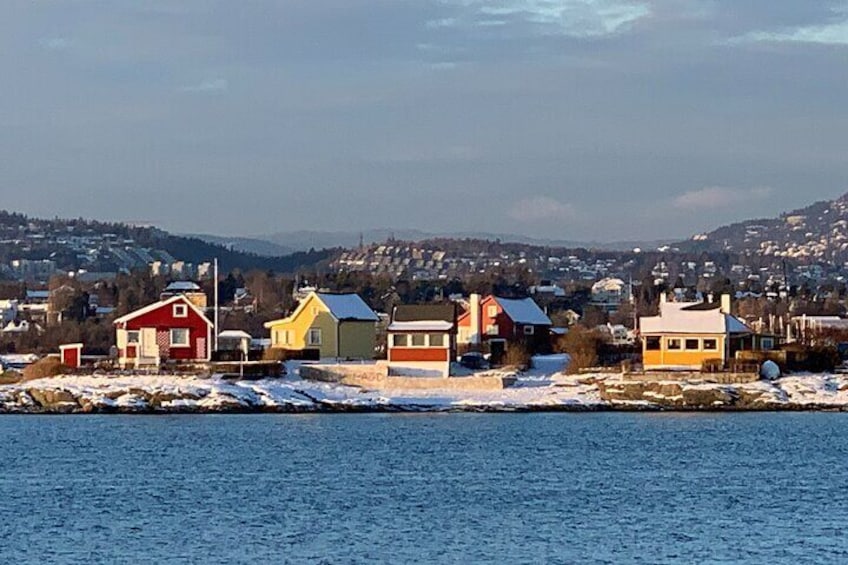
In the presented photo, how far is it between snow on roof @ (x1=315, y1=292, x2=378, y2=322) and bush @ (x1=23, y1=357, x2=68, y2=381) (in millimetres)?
10813

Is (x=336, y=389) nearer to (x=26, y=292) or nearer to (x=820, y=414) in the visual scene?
(x=820, y=414)

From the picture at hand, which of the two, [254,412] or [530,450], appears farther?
[254,412]

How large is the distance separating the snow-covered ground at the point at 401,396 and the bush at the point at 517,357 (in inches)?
216

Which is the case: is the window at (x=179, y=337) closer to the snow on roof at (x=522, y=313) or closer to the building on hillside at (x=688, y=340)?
the snow on roof at (x=522, y=313)

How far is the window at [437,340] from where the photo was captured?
221 ft

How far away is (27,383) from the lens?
66.4 m

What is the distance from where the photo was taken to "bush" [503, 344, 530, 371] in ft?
230

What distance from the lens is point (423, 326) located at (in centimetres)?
6744

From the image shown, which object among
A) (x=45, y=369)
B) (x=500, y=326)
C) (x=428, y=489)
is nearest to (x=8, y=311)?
(x=500, y=326)

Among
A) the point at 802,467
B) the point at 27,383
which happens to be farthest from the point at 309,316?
the point at 802,467

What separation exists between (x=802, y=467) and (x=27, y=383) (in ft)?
107

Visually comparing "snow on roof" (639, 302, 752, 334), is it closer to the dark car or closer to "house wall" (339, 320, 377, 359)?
the dark car

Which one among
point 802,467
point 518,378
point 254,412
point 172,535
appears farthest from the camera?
point 518,378

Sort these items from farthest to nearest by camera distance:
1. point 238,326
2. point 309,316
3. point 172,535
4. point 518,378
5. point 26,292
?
1. point 26,292
2. point 238,326
3. point 309,316
4. point 518,378
5. point 172,535
